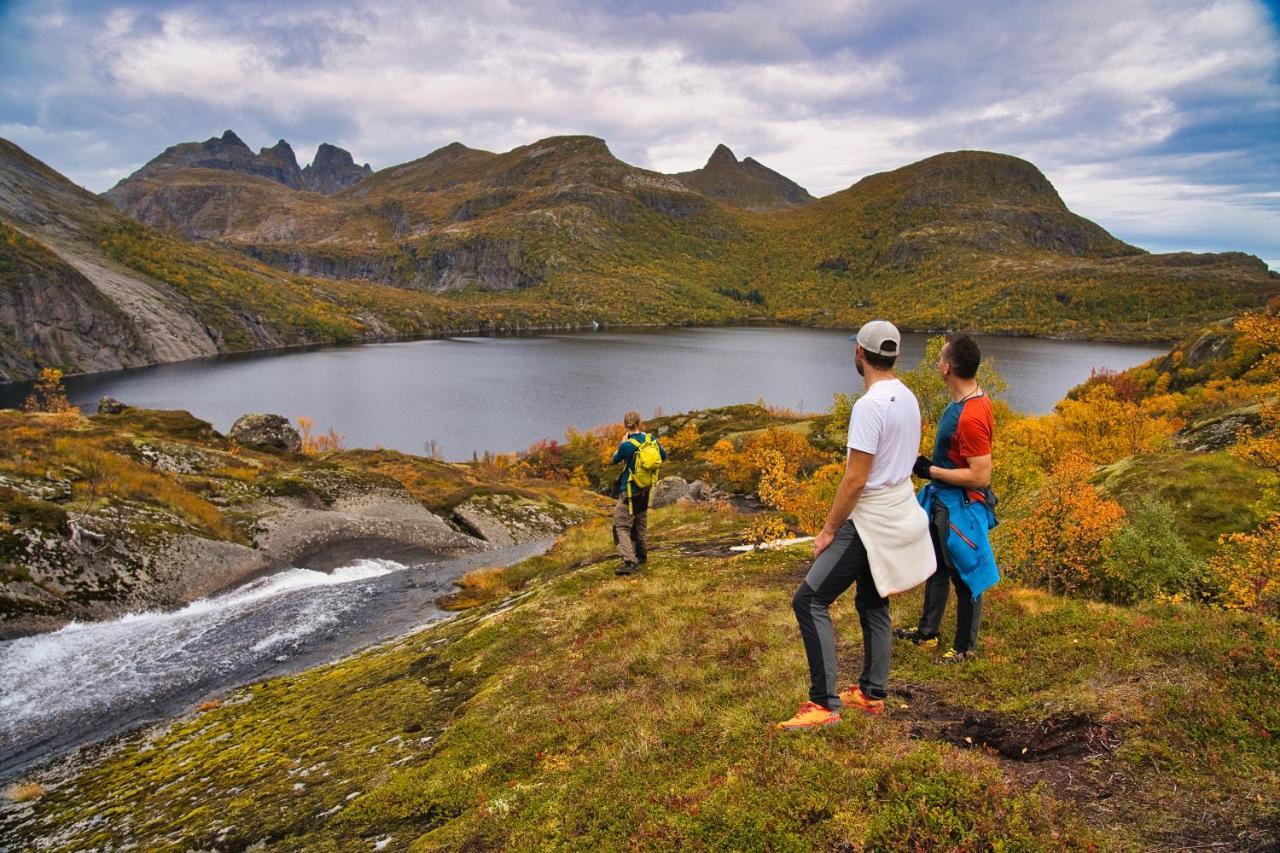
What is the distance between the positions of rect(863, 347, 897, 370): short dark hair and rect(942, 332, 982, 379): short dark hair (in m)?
1.61

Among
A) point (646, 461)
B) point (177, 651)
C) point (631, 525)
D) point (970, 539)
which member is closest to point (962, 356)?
point (970, 539)

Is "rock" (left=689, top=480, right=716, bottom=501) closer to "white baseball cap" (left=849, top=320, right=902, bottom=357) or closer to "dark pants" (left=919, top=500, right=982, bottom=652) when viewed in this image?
"dark pants" (left=919, top=500, right=982, bottom=652)

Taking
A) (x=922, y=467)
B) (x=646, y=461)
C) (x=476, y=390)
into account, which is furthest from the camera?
(x=476, y=390)

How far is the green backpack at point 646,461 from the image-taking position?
1494 cm

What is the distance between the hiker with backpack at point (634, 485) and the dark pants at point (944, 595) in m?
6.91

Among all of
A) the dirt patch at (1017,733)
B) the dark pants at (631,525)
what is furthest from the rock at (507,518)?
the dirt patch at (1017,733)

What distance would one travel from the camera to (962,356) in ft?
24.9

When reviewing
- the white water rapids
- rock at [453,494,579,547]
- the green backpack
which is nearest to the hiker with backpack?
the green backpack

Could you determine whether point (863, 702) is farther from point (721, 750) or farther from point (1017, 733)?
point (721, 750)

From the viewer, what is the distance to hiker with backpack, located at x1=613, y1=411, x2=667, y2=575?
14.9 m

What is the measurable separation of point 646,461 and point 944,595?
25.2 feet

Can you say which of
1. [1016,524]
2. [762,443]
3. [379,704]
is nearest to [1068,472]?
[1016,524]

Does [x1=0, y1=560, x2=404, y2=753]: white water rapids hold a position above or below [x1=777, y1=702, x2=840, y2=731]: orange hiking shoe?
below

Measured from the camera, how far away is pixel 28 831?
Answer: 10539mm
